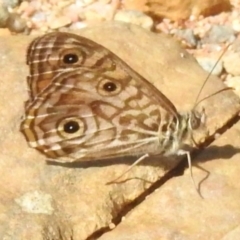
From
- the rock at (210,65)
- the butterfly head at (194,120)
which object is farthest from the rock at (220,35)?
the butterfly head at (194,120)

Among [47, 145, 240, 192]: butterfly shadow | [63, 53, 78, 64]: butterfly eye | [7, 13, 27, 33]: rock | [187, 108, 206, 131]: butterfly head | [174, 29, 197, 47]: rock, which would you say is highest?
[63, 53, 78, 64]: butterfly eye

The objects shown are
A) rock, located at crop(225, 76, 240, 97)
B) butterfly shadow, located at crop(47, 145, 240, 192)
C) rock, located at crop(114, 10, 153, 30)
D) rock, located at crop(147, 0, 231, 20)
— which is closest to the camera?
butterfly shadow, located at crop(47, 145, 240, 192)

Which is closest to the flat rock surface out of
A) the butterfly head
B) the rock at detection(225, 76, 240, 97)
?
the butterfly head

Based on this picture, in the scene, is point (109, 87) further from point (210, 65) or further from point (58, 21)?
point (58, 21)

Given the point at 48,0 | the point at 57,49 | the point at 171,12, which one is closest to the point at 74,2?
the point at 48,0

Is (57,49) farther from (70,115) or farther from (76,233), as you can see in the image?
(76,233)

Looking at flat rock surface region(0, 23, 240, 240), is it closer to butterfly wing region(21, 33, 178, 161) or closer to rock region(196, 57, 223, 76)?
butterfly wing region(21, 33, 178, 161)
